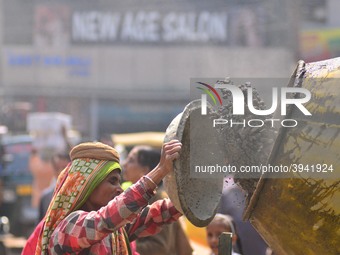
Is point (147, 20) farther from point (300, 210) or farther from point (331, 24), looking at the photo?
point (300, 210)

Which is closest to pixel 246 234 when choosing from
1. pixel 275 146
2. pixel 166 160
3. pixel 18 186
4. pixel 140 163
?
pixel 140 163

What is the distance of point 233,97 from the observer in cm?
415

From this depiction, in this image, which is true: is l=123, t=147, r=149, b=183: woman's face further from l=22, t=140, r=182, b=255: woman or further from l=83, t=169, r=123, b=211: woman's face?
l=83, t=169, r=123, b=211: woman's face

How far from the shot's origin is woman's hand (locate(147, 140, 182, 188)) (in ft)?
13.2

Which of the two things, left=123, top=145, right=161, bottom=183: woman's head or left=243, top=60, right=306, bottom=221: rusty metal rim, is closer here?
left=243, top=60, right=306, bottom=221: rusty metal rim

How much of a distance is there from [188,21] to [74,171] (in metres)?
27.3

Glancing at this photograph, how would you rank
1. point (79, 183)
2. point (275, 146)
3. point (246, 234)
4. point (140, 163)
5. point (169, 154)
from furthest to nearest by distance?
point (246, 234), point (140, 163), point (79, 183), point (169, 154), point (275, 146)

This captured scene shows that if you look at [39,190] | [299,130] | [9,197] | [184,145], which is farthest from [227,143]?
[9,197]

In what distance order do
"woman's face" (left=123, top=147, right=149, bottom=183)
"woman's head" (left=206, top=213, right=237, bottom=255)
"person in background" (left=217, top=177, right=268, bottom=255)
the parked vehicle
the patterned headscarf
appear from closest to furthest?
the patterned headscarf
"woman's head" (left=206, top=213, right=237, bottom=255)
"woman's face" (left=123, top=147, right=149, bottom=183)
"person in background" (left=217, top=177, right=268, bottom=255)
the parked vehicle

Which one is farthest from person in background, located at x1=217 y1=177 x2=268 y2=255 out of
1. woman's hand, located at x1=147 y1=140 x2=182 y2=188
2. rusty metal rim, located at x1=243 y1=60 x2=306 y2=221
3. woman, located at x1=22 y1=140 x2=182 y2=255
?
rusty metal rim, located at x1=243 y1=60 x2=306 y2=221

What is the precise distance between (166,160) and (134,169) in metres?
2.52

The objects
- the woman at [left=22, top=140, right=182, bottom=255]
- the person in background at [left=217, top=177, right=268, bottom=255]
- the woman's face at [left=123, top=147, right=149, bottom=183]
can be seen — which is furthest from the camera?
the person in background at [left=217, top=177, right=268, bottom=255]

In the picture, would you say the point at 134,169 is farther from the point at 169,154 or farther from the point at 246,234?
the point at 169,154

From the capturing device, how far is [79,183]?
4223mm
